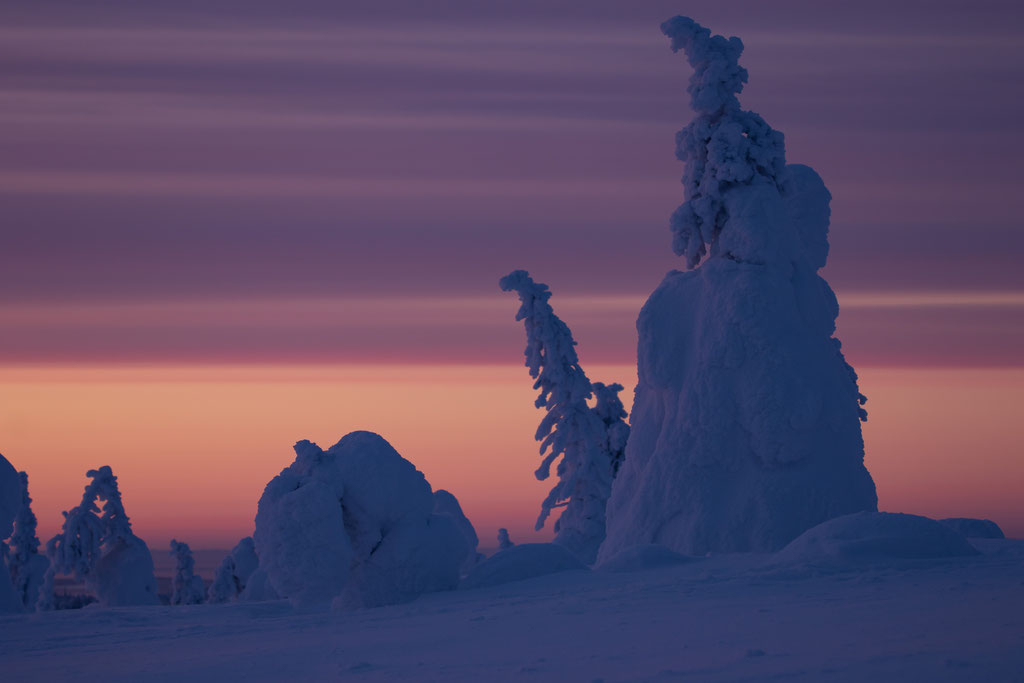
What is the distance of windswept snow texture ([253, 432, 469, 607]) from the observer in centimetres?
1670

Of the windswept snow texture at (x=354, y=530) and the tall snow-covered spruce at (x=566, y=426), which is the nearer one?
the windswept snow texture at (x=354, y=530)

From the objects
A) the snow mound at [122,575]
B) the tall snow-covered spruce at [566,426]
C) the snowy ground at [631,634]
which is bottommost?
the snowy ground at [631,634]

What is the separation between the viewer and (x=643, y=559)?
17.0 metres

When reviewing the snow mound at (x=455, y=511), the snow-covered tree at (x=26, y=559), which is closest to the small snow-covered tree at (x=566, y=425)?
the snow mound at (x=455, y=511)

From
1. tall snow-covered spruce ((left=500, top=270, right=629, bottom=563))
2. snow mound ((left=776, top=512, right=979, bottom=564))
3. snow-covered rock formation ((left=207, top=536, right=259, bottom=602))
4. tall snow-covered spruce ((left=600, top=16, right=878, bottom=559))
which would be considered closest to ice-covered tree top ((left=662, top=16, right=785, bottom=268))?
tall snow-covered spruce ((left=600, top=16, right=878, bottom=559))

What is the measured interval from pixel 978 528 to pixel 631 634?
13.9 metres

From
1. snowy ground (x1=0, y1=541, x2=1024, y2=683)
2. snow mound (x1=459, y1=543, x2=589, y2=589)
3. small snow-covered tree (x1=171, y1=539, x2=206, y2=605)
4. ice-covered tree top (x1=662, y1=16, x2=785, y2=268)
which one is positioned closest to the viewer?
snowy ground (x1=0, y1=541, x2=1024, y2=683)

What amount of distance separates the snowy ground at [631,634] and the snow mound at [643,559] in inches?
13.1

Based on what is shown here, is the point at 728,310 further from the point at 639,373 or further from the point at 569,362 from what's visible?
the point at 569,362

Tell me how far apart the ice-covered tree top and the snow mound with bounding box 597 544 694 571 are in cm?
745

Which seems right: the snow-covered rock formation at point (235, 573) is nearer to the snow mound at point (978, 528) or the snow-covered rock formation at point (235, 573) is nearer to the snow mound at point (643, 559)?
the snow mound at point (978, 528)

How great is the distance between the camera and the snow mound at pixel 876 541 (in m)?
14.8

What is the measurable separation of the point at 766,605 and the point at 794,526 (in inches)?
336

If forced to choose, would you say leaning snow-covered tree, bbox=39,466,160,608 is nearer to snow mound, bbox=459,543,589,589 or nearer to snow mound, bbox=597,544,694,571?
snow mound, bbox=459,543,589,589
